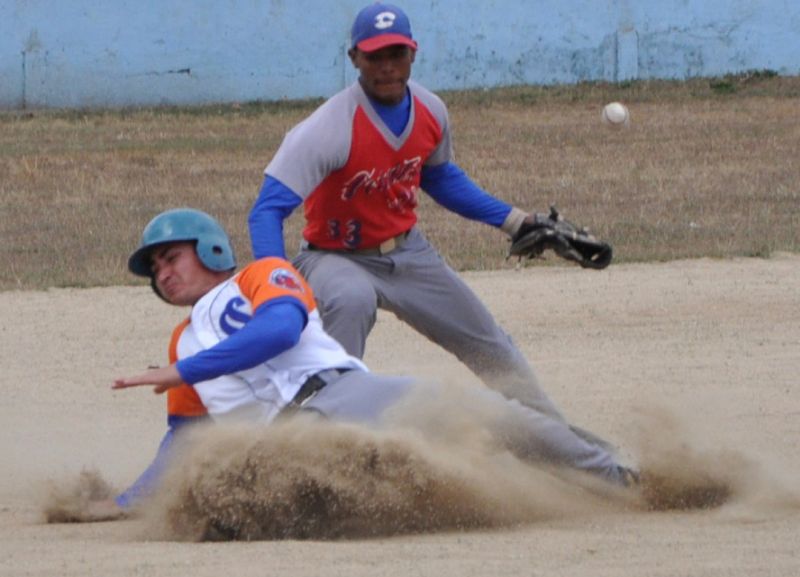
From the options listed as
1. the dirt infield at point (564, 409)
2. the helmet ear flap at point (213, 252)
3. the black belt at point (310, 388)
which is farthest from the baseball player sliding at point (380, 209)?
the black belt at point (310, 388)

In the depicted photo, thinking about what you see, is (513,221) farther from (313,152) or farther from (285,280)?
(285,280)

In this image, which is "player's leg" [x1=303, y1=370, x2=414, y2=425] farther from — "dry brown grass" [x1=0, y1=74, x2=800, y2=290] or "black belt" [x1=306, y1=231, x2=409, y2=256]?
"dry brown grass" [x1=0, y1=74, x2=800, y2=290]

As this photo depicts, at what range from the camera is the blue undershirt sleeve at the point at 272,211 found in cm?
570

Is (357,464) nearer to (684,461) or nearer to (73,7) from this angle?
(684,461)

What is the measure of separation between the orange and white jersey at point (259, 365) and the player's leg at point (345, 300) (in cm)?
60

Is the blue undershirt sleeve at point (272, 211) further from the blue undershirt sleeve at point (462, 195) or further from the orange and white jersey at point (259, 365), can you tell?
the blue undershirt sleeve at point (462, 195)

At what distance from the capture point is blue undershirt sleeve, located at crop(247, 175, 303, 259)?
5.70 metres

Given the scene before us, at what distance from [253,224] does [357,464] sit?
4.06 feet

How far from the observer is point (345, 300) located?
227 inches

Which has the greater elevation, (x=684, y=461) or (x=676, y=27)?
(x=676, y=27)

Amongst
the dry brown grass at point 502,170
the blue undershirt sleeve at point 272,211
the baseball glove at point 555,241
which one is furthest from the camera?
the dry brown grass at point 502,170

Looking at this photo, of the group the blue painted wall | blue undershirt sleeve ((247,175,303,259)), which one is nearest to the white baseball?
the blue painted wall

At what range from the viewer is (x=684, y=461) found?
552cm

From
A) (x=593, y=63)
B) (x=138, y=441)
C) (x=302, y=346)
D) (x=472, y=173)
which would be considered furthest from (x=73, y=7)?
(x=302, y=346)
